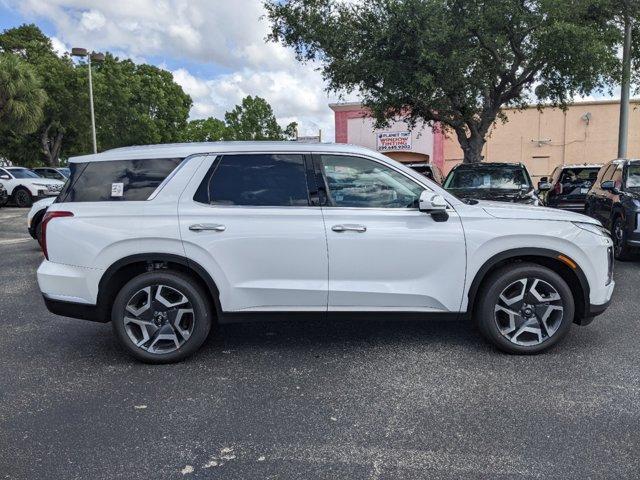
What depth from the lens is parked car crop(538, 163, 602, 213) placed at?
12477 millimetres

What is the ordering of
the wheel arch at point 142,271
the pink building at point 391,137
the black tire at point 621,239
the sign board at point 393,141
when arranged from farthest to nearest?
1. the sign board at point 393,141
2. the pink building at point 391,137
3. the black tire at point 621,239
4. the wheel arch at point 142,271

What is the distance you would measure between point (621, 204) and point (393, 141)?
24.0 m

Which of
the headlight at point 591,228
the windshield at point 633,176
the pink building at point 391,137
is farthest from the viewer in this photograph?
the pink building at point 391,137

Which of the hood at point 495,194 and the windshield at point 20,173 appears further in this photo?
the windshield at point 20,173

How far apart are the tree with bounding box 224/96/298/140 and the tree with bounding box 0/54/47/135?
115ft

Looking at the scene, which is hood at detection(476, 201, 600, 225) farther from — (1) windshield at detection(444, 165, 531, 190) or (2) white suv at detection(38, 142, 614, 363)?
(1) windshield at detection(444, 165, 531, 190)

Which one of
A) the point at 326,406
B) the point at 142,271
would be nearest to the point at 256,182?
the point at 142,271

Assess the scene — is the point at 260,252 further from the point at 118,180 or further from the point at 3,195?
the point at 3,195

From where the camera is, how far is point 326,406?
3691 mm

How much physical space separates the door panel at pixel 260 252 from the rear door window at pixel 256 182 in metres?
0.06

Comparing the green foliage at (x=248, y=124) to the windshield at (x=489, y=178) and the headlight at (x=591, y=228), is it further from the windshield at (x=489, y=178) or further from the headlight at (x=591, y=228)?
the headlight at (x=591, y=228)

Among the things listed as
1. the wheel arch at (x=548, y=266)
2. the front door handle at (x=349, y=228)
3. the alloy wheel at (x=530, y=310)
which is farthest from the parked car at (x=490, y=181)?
the front door handle at (x=349, y=228)

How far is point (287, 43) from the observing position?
52.6 feet

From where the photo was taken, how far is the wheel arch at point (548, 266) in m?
4.38
